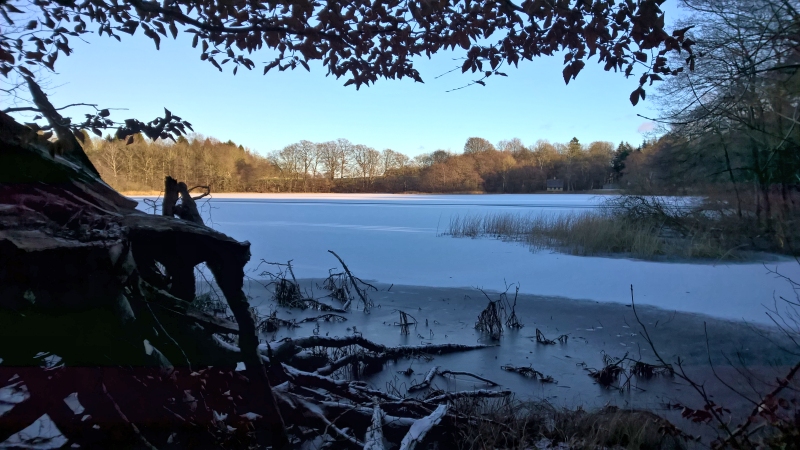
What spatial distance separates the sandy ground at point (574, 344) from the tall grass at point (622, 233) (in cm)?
528

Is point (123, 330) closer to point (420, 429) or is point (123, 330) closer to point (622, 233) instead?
point (420, 429)

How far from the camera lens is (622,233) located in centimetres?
1359

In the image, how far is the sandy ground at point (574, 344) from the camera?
4.26 m

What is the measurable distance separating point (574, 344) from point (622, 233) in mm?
8884

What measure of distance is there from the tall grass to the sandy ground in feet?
17.3

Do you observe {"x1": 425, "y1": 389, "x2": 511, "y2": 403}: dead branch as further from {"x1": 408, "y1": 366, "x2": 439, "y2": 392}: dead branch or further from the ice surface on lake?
the ice surface on lake

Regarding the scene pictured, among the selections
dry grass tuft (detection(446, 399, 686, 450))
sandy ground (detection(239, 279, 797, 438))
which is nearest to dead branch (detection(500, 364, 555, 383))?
sandy ground (detection(239, 279, 797, 438))

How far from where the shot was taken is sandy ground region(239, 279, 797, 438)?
4.26 metres

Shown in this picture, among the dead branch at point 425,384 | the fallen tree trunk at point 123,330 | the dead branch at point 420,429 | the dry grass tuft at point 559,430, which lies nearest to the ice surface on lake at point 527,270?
the dead branch at point 425,384

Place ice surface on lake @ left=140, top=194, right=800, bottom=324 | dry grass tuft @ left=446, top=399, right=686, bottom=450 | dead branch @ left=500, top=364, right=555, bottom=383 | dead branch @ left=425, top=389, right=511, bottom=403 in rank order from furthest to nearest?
1. ice surface on lake @ left=140, top=194, right=800, bottom=324
2. dead branch @ left=500, top=364, right=555, bottom=383
3. dead branch @ left=425, top=389, right=511, bottom=403
4. dry grass tuft @ left=446, top=399, right=686, bottom=450

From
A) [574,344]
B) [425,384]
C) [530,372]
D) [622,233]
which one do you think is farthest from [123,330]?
[622,233]

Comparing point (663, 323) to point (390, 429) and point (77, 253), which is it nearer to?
point (390, 429)

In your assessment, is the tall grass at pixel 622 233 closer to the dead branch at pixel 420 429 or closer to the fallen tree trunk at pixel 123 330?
the dead branch at pixel 420 429

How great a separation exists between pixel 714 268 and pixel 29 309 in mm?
11874
